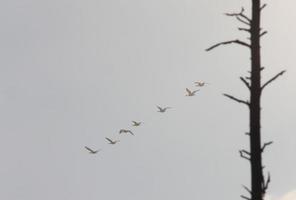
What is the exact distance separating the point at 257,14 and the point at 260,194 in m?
3.47

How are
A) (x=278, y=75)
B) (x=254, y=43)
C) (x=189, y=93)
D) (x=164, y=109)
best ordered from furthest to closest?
(x=164, y=109)
(x=189, y=93)
(x=254, y=43)
(x=278, y=75)

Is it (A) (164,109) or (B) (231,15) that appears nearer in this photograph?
(B) (231,15)

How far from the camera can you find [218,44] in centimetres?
1385

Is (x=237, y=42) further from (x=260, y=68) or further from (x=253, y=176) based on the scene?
(x=253, y=176)

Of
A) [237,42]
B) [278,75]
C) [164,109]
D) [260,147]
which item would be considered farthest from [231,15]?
[164,109]

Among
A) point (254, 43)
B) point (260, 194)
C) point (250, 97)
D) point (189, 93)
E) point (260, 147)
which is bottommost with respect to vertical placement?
point (260, 194)

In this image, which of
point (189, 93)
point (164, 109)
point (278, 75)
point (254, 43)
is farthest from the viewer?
point (164, 109)

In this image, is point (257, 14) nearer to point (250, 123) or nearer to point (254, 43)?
point (254, 43)

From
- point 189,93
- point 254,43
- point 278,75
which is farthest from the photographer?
point 189,93

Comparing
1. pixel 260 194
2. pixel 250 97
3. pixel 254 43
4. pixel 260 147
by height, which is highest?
pixel 254 43

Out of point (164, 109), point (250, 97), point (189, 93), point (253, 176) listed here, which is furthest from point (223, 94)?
point (164, 109)

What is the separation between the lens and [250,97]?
1420 centimetres

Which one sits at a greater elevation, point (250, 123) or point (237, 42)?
point (237, 42)

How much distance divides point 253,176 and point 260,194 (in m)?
0.39
